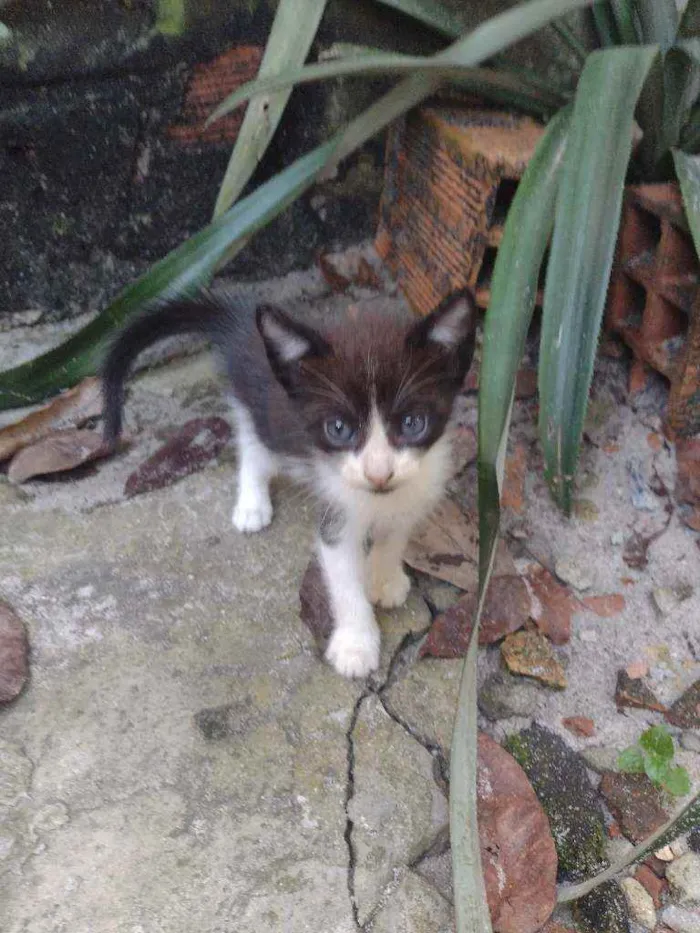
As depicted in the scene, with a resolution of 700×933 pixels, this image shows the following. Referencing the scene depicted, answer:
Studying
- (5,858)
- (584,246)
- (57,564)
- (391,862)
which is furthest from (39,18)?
(391,862)

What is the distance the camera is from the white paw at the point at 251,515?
1768 mm

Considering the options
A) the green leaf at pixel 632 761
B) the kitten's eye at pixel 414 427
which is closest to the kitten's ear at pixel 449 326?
the kitten's eye at pixel 414 427

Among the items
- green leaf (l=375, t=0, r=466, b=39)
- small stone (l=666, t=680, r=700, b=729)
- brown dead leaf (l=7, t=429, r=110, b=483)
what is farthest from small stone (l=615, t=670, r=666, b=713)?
green leaf (l=375, t=0, r=466, b=39)

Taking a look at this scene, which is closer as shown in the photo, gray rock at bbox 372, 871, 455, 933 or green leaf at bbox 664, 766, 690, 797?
gray rock at bbox 372, 871, 455, 933

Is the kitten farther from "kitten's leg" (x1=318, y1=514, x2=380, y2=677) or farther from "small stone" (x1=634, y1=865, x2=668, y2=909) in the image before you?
"small stone" (x1=634, y1=865, x2=668, y2=909)

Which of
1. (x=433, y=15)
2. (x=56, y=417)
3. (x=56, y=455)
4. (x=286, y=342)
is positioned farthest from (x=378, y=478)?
(x=433, y=15)

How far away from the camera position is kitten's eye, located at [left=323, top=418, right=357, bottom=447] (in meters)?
1.32

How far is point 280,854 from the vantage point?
1209mm

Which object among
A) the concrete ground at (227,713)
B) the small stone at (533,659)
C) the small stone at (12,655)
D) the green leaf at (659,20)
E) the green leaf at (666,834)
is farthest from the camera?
the green leaf at (659,20)

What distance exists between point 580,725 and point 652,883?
0.87ft

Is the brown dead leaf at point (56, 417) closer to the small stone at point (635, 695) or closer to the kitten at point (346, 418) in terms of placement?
the kitten at point (346, 418)

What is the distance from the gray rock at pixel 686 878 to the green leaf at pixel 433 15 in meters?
1.66

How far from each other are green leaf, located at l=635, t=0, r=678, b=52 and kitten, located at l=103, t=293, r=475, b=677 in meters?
0.76

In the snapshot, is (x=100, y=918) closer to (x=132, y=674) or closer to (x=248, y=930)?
(x=248, y=930)
